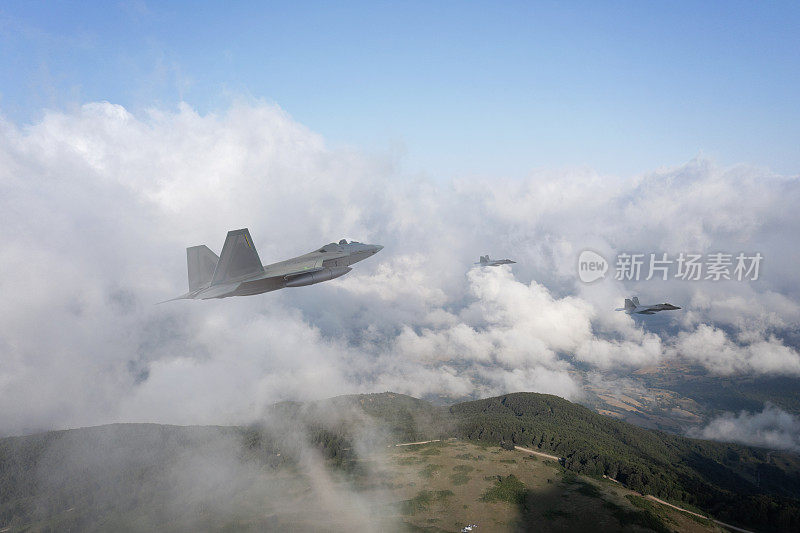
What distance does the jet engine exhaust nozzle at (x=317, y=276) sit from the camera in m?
22.3

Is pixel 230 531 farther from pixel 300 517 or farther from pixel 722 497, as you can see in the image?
pixel 722 497

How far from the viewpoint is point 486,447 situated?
18562 cm

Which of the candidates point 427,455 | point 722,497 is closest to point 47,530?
point 427,455

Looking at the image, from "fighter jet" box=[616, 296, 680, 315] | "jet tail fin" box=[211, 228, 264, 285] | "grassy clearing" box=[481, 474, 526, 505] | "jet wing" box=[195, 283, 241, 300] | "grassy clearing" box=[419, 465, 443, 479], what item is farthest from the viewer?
"grassy clearing" box=[419, 465, 443, 479]

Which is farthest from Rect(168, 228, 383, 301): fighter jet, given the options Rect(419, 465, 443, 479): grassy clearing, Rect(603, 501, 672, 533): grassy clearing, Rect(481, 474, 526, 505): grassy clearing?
Rect(419, 465, 443, 479): grassy clearing

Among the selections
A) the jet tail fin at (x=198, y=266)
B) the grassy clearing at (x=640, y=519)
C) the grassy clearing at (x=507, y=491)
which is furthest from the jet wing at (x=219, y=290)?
the grassy clearing at (x=507, y=491)

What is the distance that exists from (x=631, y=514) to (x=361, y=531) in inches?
3568

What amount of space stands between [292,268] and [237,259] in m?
3.62

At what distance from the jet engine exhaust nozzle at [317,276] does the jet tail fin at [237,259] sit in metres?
2.45

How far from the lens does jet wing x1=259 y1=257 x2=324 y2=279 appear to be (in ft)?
70.6

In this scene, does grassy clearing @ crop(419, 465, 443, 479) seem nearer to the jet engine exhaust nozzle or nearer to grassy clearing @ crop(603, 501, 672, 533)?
grassy clearing @ crop(603, 501, 672, 533)

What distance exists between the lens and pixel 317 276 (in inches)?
909

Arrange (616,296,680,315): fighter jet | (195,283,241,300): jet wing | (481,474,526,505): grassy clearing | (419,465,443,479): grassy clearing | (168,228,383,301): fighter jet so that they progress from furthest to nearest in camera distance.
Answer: (419,465,443,479): grassy clearing < (481,474,526,505): grassy clearing < (616,296,680,315): fighter jet < (168,228,383,301): fighter jet < (195,283,241,300): jet wing

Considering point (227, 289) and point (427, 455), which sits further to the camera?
point (427, 455)
